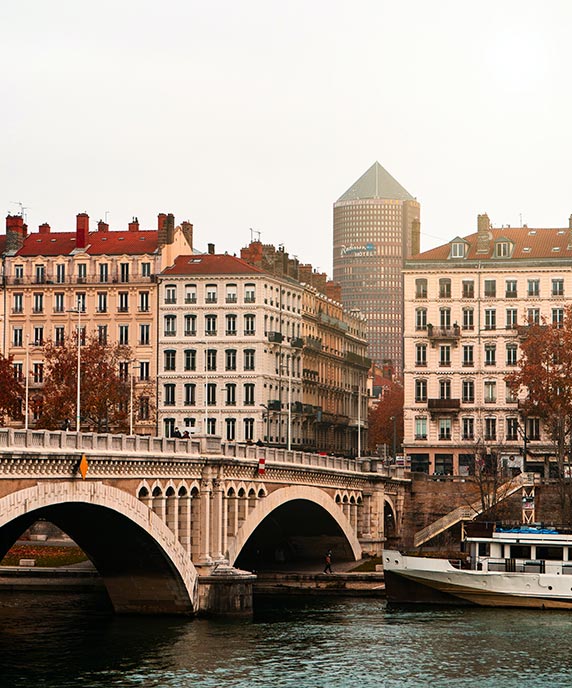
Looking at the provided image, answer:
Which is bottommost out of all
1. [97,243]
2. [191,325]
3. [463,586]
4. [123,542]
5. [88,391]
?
[463,586]

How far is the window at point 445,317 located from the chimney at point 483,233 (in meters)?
6.99

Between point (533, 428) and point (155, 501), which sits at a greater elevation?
point (533, 428)

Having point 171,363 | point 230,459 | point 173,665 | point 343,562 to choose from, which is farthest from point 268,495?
point 171,363

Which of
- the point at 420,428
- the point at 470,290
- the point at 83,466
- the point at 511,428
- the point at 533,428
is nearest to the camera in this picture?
the point at 83,466

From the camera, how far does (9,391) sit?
142 m

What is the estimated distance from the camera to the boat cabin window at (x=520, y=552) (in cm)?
10831

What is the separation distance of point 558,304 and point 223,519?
7018 centimetres

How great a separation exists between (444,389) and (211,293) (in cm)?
2334

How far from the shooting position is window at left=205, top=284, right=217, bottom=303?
16250 centimetres

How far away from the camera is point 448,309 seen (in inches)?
6378

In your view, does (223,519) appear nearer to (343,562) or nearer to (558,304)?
(343,562)

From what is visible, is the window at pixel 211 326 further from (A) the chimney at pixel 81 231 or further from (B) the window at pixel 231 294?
(A) the chimney at pixel 81 231

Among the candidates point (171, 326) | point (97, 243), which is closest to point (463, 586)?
point (171, 326)

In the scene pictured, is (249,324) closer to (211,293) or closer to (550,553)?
(211,293)
